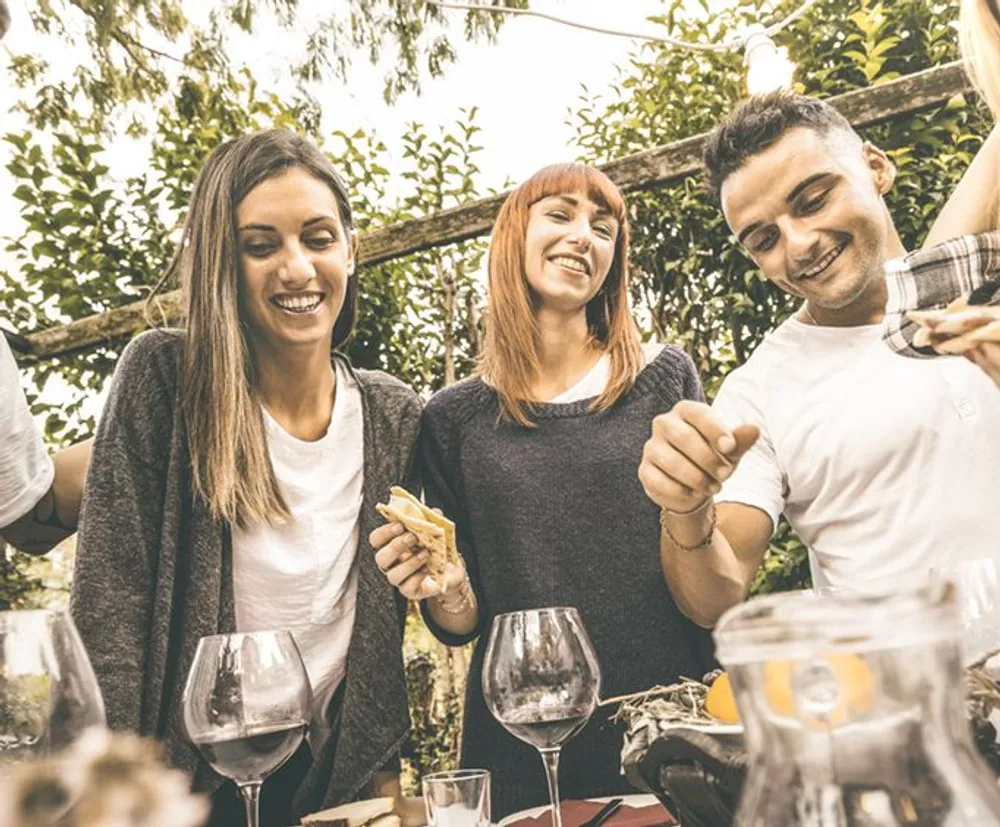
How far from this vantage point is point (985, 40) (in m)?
2.03

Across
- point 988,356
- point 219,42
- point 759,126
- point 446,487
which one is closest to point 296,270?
point 446,487

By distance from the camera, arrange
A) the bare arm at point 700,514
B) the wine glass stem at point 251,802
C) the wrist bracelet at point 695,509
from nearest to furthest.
→ the wine glass stem at point 251,802, the bare arm at point 700,514, the wrist bracelet at point 695,509

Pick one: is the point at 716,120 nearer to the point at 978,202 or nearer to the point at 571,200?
the point at 571,200

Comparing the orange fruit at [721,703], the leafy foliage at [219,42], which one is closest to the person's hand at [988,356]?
the orange fruit at [721,703]

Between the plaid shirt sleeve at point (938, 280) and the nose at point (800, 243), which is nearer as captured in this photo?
the plaid shirt sleeve at point (938, 280)

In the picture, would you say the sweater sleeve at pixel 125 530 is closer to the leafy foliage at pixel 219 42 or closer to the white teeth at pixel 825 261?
the white teeth at pixel 825 261

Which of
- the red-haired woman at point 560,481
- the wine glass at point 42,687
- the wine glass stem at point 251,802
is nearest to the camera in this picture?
the wine glass at point 42,687

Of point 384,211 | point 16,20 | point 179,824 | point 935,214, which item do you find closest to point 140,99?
point 16,20

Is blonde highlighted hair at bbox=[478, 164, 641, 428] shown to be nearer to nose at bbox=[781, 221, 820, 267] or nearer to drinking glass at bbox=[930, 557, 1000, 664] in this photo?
nose at bbox=[781, 221, 820, 267]

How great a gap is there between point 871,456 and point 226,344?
4.16 feet

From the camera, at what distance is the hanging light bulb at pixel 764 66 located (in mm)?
2775

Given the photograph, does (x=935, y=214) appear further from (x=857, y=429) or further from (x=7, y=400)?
(x=7, y=400)

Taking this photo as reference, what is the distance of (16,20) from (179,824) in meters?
4.11

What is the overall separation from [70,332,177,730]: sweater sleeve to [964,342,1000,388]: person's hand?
1.36m
